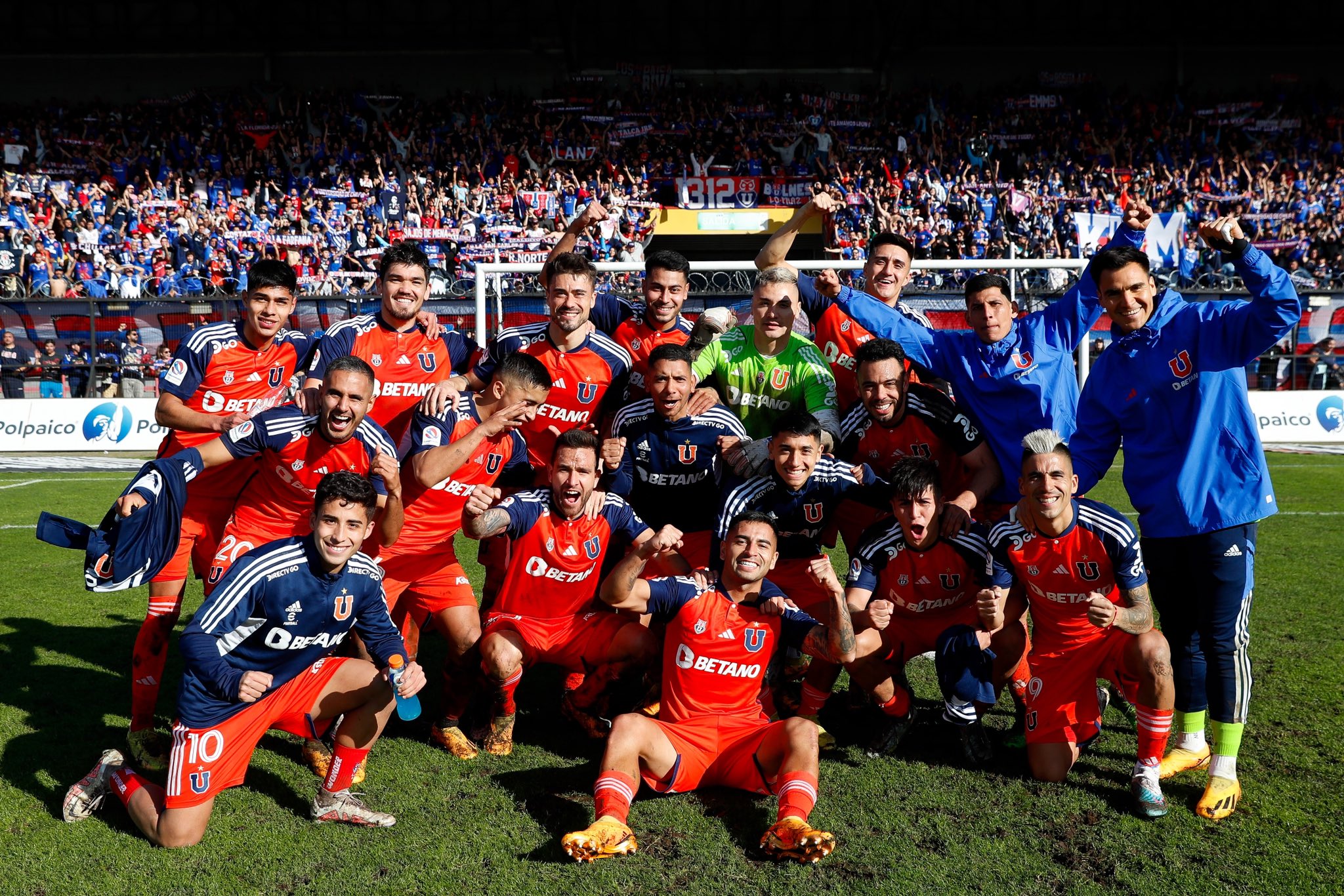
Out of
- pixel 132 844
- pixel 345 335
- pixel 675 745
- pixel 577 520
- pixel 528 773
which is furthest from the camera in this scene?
pixel 345 335

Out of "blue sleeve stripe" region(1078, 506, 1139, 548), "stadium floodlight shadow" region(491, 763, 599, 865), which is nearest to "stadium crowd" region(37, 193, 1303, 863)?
"blue sleeve stripe" region(1078, 506, 1139, 548)

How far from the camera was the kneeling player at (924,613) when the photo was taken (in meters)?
4.55

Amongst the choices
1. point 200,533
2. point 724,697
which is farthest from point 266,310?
point 724,697

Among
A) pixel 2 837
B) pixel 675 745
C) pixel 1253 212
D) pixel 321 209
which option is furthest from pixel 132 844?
pixel 1253 212

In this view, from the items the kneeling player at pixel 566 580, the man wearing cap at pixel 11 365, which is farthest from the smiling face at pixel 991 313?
the man wearing cap at pixel 11 365

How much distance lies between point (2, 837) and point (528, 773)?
2024mm

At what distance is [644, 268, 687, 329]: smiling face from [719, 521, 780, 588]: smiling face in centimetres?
189

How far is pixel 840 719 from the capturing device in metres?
5.07

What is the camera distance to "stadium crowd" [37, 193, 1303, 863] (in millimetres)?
4047

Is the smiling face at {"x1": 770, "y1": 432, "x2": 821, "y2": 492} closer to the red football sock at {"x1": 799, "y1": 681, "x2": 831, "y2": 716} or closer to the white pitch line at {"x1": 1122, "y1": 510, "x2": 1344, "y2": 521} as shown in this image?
the red football sock at {"x1": 799, "y1": 681, "x2": 831, "y2": 716}

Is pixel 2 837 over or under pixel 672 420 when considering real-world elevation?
under

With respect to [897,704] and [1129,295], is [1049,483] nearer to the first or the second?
[1129,295]

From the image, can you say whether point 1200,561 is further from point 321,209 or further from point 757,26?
point 757,26

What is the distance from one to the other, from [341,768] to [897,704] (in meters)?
2.50
